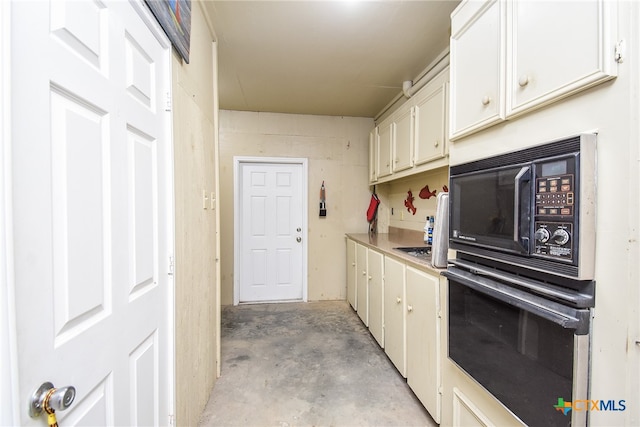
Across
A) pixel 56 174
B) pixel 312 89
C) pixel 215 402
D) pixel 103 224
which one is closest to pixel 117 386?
pixel 103 224

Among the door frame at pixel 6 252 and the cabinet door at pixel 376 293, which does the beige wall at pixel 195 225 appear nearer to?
the door frame at pixel 6 252

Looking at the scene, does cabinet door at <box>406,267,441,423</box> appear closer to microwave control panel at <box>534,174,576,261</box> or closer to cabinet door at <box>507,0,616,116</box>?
microwave control panel at <box>534,174,576,261</box>

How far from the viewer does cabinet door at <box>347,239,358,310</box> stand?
3.28 meters

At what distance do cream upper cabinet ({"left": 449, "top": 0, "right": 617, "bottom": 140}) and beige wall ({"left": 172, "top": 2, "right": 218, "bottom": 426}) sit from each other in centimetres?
137

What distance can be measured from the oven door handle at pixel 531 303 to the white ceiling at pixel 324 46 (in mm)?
1649

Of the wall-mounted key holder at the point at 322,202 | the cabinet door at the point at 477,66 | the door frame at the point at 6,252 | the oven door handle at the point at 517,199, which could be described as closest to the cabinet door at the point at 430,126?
the cabinet door at the point at 477,66

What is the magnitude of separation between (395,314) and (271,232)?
2098 mm

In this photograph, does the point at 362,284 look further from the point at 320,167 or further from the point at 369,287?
the point at 320,167

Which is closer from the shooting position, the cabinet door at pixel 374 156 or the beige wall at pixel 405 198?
the beige wall at pixel 405 198

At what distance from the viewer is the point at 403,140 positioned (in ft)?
8.57

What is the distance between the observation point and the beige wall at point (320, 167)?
3.55 metres

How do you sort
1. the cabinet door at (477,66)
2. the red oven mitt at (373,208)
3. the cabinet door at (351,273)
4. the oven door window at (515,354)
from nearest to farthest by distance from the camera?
the oven door window at (515,354) < the cabinet door at (477,66) < the cabinet door at (351,273) < the red oven mitt at (373,208)

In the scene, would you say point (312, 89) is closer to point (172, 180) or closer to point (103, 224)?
point (172, 180)

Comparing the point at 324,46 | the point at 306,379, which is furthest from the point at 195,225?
the point at 324,46
